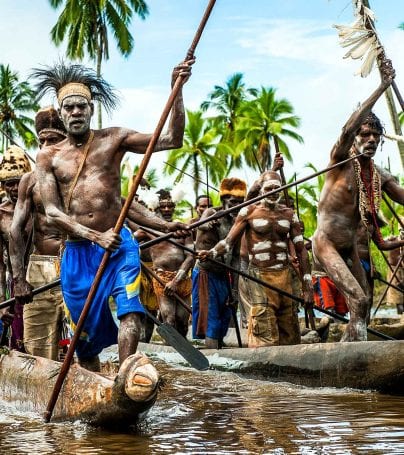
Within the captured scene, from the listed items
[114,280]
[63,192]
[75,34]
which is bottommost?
[114,280]

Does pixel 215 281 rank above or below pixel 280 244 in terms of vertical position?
below

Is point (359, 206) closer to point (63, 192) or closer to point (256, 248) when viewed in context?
point (256, 248)

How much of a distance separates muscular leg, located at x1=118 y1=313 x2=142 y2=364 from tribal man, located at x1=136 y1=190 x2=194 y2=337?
6092 millimetres

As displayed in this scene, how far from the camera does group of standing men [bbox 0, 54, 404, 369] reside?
6.19m

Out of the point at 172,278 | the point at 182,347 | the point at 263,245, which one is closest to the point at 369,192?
the point at 263,245

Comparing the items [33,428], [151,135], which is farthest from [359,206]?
[33,428]

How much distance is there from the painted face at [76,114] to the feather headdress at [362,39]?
8.55 ft

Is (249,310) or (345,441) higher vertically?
(249,310)

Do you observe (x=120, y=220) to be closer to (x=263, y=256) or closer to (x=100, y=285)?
(x=100, y=285)

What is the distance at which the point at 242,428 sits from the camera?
17.6 feet

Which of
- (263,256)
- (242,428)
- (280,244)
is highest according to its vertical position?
(280,244)

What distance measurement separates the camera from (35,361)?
6.71 m

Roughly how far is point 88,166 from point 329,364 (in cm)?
245

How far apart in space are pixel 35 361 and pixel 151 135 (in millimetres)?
1812
